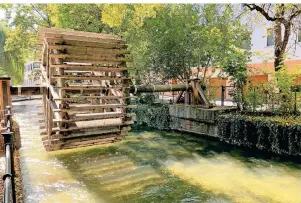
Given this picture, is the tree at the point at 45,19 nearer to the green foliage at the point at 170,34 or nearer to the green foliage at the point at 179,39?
the green foliage at the point at 170,34

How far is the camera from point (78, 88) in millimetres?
6797

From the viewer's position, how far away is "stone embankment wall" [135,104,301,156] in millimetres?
8719

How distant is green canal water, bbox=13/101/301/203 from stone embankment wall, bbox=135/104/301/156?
414 millimetres

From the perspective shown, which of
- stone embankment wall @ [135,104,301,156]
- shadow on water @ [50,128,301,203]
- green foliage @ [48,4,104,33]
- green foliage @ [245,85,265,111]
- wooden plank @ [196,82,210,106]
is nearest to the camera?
shadow on water @ [50,128,301,203]

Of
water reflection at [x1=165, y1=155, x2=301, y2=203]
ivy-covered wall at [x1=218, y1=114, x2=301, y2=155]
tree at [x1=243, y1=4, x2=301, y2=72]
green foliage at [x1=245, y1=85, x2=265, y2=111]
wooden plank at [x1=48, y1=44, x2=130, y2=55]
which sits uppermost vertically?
tree at [x1=243, y1=4, x2=301, y2=72]

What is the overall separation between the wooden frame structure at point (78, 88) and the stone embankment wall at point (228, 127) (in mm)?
4447


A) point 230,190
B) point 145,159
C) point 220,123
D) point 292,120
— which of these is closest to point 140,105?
point 220,123

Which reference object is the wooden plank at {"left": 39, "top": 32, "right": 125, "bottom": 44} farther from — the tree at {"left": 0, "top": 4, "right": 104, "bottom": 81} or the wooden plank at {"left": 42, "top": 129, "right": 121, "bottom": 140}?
the tree at {"left": 0, "top": 4, "right": 104, "bottom": 81}

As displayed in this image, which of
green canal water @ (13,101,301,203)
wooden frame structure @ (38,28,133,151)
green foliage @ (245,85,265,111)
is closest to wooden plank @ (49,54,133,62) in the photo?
wooden frame structure @ (38,28,133,151)

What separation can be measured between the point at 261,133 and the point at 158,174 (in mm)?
4049

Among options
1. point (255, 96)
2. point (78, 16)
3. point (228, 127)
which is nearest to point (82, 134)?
point (228, 127)

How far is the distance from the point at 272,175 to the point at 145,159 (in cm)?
375

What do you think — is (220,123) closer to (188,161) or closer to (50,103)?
(188,161)

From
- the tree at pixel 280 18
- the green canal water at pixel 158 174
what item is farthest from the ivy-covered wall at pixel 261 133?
the tree at pixel 280 18
